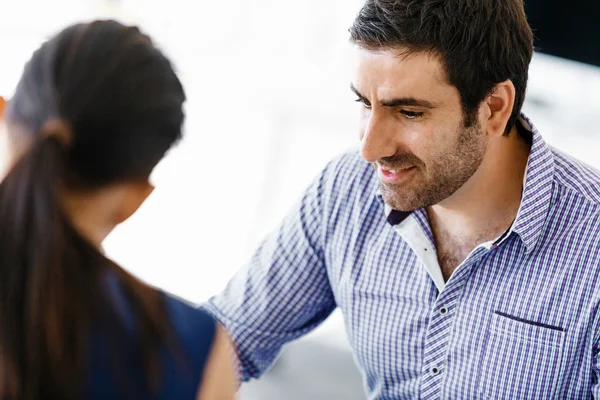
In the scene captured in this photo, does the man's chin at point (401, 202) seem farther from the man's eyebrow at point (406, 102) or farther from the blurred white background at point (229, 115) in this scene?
the blurred white background at point (229, 115)

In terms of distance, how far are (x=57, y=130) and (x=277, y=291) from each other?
0.70 m

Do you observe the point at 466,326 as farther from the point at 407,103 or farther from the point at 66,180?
the point at 66,180

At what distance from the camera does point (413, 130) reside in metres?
1.26

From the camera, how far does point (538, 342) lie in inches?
49.1

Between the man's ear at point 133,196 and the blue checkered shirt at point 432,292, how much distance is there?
0.57 m

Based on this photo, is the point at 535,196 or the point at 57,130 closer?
the point at 57,130

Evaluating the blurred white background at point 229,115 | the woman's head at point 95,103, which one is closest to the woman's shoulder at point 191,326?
the woman's head at point 95,103

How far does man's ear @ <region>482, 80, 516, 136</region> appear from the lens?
4.23ft

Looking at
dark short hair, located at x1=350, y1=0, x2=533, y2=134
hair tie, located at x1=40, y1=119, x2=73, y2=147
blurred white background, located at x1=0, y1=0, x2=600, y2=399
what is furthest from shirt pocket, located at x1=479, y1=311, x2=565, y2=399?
blurred white background, located at x1=0, y1=0, x2=600, y2=399

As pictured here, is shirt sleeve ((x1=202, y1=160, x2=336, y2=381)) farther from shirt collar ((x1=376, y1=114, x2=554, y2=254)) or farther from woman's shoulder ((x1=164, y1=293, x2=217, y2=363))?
woman's shoulder ((x1=164, y1=293, x2=217, y2=363))

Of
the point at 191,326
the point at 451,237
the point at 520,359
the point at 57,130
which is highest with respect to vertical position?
the point at 57,130

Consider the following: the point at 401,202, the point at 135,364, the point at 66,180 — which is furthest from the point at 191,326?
the point at 401,202

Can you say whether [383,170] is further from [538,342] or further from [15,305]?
[15,305]

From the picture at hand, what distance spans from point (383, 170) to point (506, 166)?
20 cm
